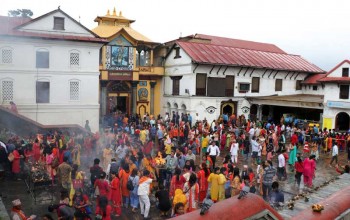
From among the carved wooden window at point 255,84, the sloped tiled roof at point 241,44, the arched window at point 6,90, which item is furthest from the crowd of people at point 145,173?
the sloped tiled roof at point 241,44

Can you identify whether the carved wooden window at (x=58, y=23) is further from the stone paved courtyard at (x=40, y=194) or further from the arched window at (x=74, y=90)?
the stone paved courtyard at (x=40, y=194)

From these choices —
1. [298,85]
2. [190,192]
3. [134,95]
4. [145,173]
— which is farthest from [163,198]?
[298,85]

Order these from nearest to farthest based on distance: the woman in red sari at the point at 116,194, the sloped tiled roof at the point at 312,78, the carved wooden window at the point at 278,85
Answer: the woman in red sari at the point at 116,194 → the carved wooden window at the point at 278,85 → the sloped tiled roof at the point at 312,78

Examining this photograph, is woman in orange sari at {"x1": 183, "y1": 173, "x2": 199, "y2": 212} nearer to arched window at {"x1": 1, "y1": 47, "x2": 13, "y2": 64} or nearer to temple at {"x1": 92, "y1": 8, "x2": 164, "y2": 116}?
arched window at {"x1": 1, "y1": 47, "x2": 13, "y2": 64}

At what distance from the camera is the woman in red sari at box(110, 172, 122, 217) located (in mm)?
9531

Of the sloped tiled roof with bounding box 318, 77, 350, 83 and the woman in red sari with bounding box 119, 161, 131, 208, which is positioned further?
the sloped tiled roof with bounding box 318, 77, 350, 83

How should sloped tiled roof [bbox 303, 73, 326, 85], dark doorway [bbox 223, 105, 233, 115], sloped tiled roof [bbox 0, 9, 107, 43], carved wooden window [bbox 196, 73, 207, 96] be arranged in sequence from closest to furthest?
sloped tiled roof [bbox 0, 9, 107, 43] → carved wooden window [bbox 196, 73, 207, 96] → dark doorway [bbox 223, 105, 233, 115] → sloped tiled roof [bbox 303, 73, 326, 85]

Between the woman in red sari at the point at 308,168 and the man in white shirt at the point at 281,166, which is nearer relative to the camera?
the woman in red sari at the point at 308,168

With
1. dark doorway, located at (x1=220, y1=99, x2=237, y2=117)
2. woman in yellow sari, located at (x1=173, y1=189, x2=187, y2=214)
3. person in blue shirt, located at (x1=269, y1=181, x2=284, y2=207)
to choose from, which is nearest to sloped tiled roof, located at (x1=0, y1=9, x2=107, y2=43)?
dark doorway, located at (x1=220, y1=99, x2=237, y2=117)

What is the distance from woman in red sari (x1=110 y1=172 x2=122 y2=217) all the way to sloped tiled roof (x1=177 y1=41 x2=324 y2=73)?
62.0 feet

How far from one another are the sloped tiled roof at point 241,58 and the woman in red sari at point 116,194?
18.9 metres

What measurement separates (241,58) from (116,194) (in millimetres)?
23957

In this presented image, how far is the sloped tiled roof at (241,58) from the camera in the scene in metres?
28.5

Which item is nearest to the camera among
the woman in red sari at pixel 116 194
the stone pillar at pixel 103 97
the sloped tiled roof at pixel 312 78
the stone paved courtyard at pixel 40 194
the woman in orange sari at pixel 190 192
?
the woman in orange sari at pixel 190 192
